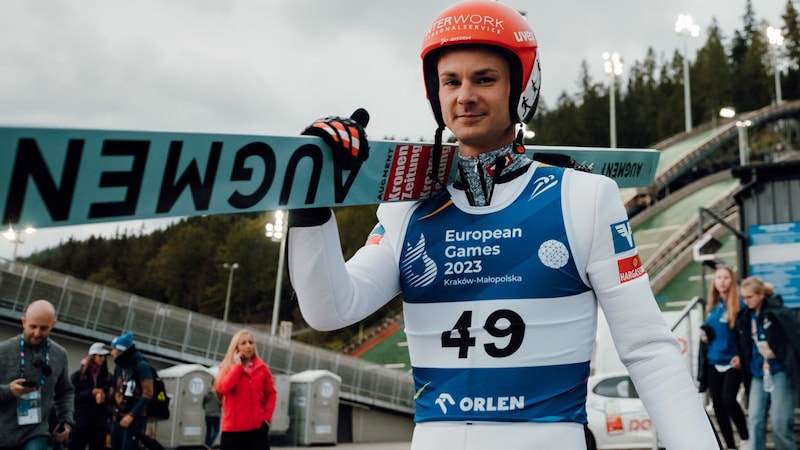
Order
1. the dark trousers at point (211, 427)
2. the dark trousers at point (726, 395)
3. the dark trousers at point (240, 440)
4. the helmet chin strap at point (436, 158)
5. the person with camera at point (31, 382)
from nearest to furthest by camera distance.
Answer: the helmet chin strap at point (436, 158), the person with camera at point (31, 382), the dark trousers at point (240, 440), the dark trousers at point (726, 395), the dark trousers at point (211, 427)

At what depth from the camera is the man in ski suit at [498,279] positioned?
7.80ft

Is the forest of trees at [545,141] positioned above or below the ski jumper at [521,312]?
above

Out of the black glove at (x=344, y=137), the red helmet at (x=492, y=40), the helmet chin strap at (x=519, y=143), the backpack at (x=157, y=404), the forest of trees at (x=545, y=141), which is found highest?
the forest of trees at (x=545, y=141)

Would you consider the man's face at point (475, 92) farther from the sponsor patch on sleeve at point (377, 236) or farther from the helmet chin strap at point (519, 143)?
the sponsor patch on sleeve at point (377, 236)

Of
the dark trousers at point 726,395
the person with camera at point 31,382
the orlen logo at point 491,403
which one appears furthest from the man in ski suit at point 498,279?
the dark trousers at point 726,395

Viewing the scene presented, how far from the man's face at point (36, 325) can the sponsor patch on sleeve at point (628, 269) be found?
230 inches

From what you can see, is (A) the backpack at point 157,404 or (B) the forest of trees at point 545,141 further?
(B) the forest of trees at point 545,141

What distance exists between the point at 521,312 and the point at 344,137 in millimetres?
762

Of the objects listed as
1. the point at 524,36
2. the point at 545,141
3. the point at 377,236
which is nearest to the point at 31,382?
the point at 377,236

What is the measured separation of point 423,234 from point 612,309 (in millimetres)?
658

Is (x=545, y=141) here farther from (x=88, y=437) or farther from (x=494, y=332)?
(x=494, y=332)

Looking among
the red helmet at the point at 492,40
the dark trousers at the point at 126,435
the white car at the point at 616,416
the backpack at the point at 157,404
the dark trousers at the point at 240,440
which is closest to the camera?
the red helmet at the point at 492,40

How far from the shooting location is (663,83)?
4459 inches

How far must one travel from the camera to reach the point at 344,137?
2.35m
